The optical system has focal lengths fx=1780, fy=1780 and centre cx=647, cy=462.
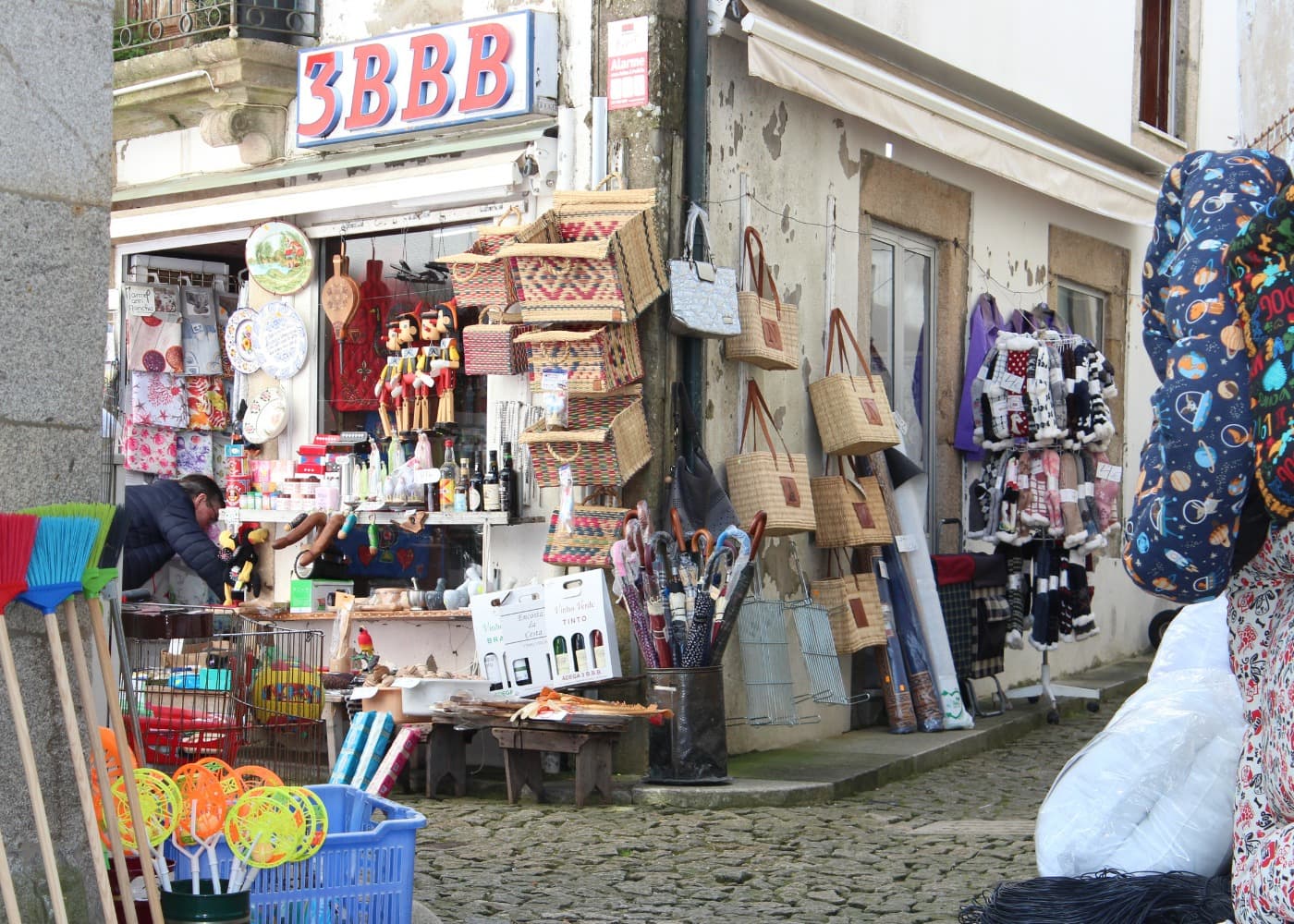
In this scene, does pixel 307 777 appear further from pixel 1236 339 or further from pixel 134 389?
pixel 1236 339

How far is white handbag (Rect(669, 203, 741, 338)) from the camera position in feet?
27.7

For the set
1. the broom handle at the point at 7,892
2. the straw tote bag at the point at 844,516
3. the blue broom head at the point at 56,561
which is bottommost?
the broom handle at the point at 7,892

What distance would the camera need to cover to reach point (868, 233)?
10.6 m

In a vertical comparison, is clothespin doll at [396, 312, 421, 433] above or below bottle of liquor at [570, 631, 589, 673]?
above

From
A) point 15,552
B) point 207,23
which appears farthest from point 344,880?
point 207,23

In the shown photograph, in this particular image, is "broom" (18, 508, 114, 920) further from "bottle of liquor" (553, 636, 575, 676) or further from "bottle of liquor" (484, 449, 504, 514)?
"bottle of liquor" (484, 449, 504, 514)

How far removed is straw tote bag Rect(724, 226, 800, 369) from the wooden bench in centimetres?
216

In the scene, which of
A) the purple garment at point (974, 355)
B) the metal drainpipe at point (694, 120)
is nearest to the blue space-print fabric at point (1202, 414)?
the metal drainpipe at point (694, 120)

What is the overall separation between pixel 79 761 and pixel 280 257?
624 centimetres

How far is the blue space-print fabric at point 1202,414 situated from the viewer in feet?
10.1

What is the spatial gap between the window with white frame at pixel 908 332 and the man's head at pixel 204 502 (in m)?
3.95

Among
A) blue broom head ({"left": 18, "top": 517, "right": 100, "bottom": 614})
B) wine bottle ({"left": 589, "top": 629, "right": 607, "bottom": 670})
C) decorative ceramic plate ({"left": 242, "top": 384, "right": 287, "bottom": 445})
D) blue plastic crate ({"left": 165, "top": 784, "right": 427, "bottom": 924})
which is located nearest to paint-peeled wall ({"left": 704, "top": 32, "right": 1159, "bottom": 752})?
wine bottle ({"left": 589, "top": 629, "right": 607, "bottom": 670})

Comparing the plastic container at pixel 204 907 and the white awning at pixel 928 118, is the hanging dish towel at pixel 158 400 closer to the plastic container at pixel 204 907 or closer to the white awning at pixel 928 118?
the white awning at pixel 928 118

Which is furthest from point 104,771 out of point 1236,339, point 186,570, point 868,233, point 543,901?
point 868,233
